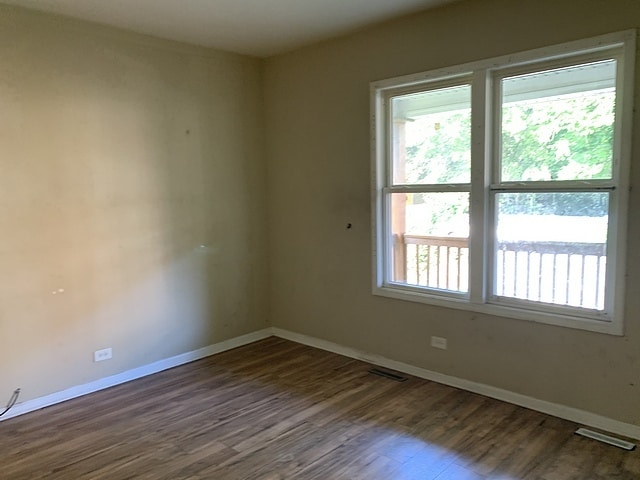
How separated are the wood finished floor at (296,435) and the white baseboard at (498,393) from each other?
7 centimetres

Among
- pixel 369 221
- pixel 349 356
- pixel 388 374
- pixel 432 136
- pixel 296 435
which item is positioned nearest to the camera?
pixel 296 435

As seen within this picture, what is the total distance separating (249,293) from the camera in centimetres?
468

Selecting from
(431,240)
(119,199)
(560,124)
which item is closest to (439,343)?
(431,240)

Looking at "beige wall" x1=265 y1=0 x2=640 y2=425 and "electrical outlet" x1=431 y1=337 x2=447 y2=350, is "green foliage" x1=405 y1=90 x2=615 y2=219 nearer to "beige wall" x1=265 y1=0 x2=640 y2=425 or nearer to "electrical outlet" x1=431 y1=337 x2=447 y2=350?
"beige wall" x1=265 y1=0 x2=640 y2=425

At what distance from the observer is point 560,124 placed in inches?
118

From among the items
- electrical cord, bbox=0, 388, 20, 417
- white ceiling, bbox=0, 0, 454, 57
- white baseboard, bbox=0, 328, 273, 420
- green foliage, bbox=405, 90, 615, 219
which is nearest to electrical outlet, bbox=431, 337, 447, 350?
green foliage, bbox=405, 90, 615, 219

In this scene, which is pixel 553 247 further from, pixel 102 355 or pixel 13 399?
pixel 13 399

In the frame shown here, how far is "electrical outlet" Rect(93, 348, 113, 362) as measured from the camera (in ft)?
11.9

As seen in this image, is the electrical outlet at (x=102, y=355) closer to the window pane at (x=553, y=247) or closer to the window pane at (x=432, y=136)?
the window pane at (x=432, y=136)

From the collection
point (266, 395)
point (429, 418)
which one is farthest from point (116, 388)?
point (429, 418)

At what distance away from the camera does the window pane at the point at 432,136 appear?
3.42m

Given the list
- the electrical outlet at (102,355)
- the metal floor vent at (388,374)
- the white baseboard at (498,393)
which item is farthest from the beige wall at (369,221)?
the electrical outlet at (102,355)

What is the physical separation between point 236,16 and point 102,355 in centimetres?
272

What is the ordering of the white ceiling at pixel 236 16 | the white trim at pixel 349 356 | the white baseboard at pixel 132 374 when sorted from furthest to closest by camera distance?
1. the white baseboard at pixel 132 374
2. the white ceiling at pixel 236 16
3. the white trim at pixel 349 356
